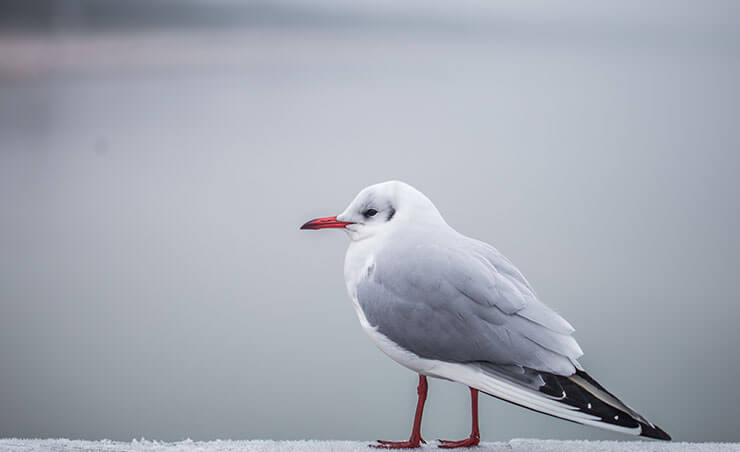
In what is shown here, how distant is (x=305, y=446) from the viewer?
1597 millimetres

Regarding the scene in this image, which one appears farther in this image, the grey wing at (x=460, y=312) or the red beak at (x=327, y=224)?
the red beak at (x=327, y=224)

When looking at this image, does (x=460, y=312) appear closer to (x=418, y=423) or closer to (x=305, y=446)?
(x=418, y=423)

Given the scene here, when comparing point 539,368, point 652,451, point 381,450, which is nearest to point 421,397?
point 381,450

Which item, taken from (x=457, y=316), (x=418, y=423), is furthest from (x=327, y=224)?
(x=418, y=423)

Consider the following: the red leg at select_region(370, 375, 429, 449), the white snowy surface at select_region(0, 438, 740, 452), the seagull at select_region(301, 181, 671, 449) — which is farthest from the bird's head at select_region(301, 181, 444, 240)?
the white snowy surface at select_region(0, 438, 740, 452)

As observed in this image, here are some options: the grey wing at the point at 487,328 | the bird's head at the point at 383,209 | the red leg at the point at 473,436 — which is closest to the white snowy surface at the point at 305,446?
the red leg at the point at 473,436

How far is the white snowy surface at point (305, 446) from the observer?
153 cm

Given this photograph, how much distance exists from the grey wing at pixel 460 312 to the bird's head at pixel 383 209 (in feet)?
0.26

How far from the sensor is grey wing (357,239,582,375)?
124 cm

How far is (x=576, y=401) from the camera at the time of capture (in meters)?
1.16

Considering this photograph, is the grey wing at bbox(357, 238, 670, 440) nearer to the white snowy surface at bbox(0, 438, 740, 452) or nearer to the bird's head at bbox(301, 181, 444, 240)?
the bird's head at bbox(301, 181, 444, 240)

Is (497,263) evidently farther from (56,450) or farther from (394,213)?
(56,450)

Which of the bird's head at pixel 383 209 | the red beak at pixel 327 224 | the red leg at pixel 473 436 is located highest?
the bird's head at pixel 383 209

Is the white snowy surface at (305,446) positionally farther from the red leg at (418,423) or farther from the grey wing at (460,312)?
the grey wing at (460,312)
